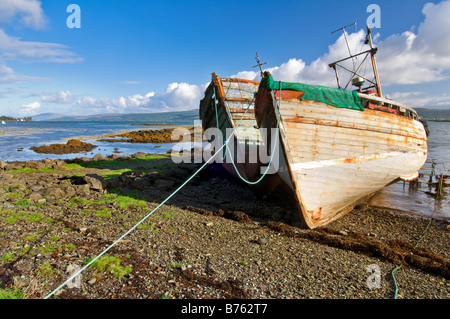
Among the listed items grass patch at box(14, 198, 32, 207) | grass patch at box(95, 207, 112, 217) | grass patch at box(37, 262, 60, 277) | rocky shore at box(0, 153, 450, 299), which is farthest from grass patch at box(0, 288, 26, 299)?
grass patch at box(14, 198, 32, 207)

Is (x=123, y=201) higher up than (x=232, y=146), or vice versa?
(x=232, y=146)

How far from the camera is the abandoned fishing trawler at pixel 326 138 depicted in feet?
23.5

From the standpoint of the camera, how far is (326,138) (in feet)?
23.9

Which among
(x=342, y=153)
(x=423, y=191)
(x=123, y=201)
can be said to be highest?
(x=342, y=153)

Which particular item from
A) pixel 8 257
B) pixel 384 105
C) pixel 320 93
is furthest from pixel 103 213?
pixel 384 105

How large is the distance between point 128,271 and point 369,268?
4759 mm

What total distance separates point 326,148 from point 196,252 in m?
4.71

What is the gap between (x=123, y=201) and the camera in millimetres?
8570

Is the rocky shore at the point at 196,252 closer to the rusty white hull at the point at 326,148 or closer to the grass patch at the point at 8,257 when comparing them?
the grass patch at the point at 8,257

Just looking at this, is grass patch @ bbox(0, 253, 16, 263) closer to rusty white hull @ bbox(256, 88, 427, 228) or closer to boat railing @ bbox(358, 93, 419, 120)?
rusty white hull @ bbox(256, 88, 427, 228)

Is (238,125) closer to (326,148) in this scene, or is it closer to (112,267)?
(326,148)

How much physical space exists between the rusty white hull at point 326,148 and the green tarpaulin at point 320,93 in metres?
0.13
